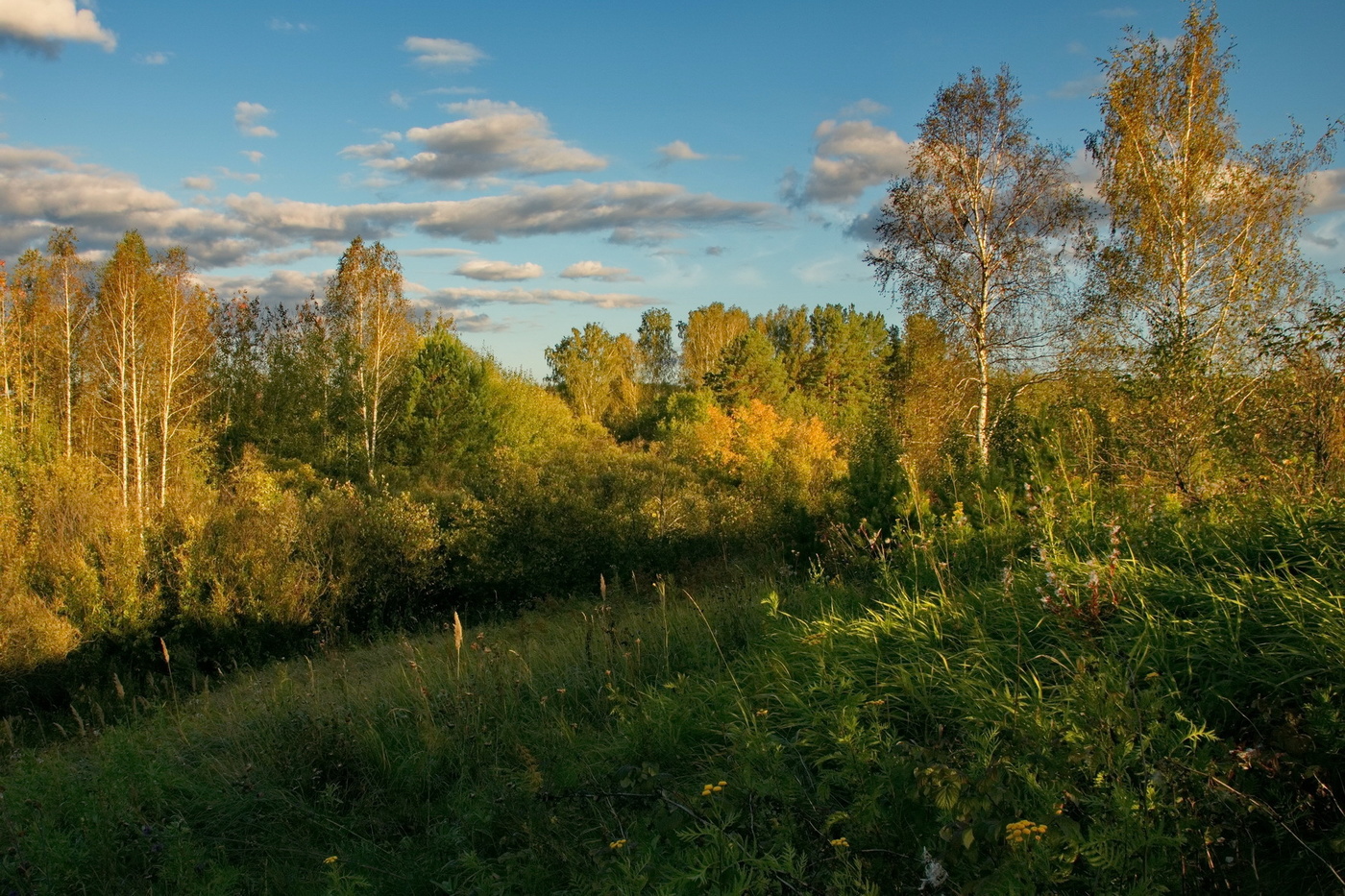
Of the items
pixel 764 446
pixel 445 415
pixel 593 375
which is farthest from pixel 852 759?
pixel 593 375

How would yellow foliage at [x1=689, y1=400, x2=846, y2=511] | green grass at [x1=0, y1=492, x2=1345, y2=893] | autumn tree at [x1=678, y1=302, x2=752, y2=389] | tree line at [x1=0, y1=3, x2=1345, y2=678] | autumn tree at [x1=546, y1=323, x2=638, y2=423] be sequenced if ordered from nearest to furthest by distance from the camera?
green grass at [x1=0, y1=492, x2=1345, y2=893] → tree line at [x1=0, y1=3, x2=1345, y2=678] → yellow foliage at [x1=689, y1=400, x2=846, y2=511] → autumn tree at [x1=546, y1=323, x2=638, y2=423] → autumn tree at [x1=678, y1=302, x2=752, y2=389]

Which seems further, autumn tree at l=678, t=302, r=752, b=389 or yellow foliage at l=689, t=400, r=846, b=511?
autumn tree at l=678, t=302, r=752, b=389

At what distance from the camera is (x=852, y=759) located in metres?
2.88

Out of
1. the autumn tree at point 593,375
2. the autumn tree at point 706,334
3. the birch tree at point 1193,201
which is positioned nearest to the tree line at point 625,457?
the birch tree at point 1193,201

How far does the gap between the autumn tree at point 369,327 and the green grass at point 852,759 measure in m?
29.3

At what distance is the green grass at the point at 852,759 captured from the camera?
2.49 m

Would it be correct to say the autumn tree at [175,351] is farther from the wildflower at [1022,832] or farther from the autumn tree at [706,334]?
the autumn tree at [706,334]

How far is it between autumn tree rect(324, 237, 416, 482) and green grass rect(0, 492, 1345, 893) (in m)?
29.3

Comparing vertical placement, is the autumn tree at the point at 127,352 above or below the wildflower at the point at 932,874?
above

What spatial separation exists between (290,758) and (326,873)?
4.31ft

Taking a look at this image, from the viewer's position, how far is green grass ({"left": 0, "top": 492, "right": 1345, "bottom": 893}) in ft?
8.18

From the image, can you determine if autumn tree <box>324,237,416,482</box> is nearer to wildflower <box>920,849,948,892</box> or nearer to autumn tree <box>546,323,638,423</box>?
autumn tree <box>546,323,638,423</box>

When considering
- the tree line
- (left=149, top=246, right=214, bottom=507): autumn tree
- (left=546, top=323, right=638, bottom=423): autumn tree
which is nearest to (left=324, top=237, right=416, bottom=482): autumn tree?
the tree line

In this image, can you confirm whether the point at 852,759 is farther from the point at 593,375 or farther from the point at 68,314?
the point at 593,375
